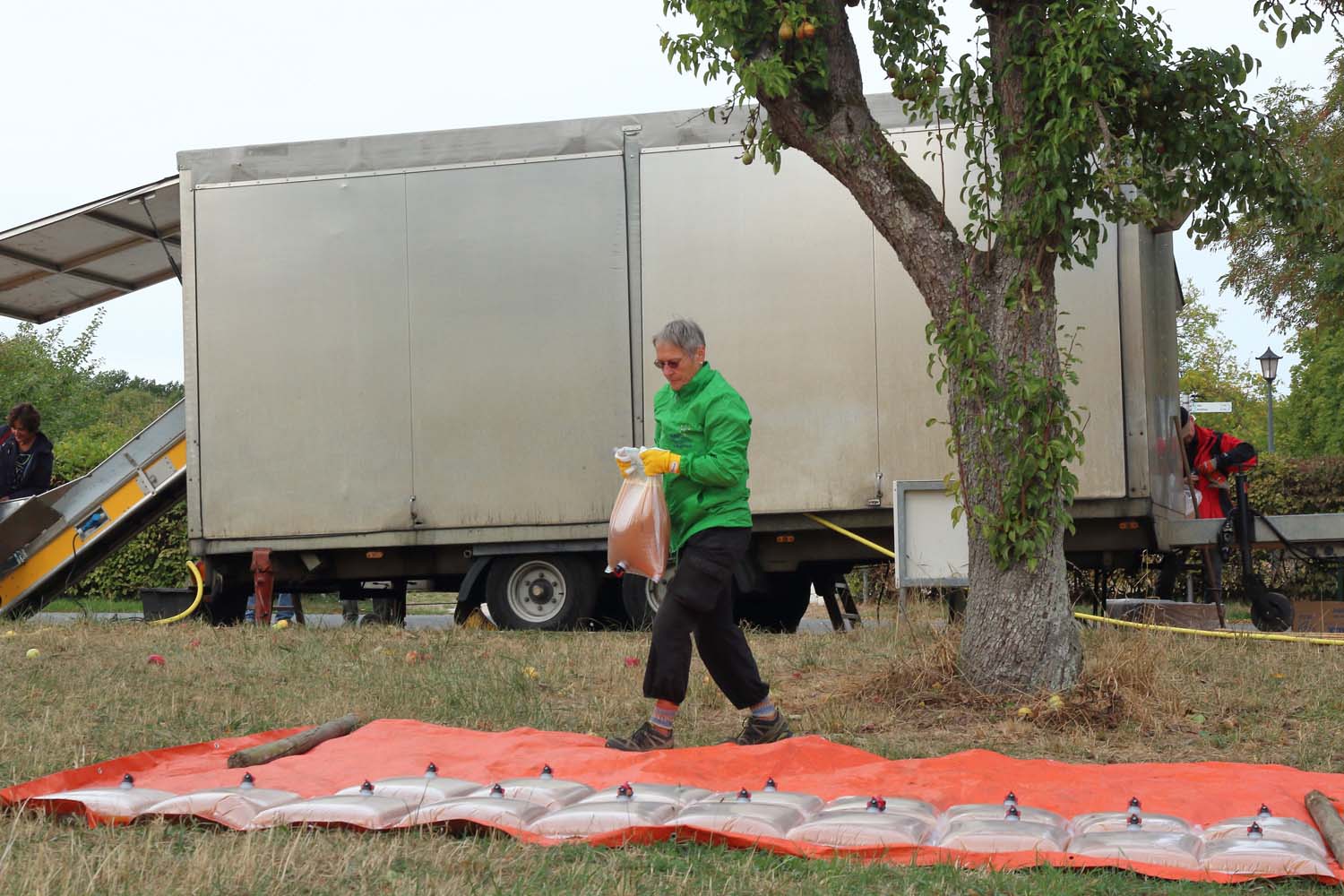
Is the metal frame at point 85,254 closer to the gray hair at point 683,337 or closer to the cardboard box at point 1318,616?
the gray hair at point 683,337

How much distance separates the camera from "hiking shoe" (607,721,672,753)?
18.2ft

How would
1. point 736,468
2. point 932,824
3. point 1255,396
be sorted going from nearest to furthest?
1. point 932,824
2. point 736,468
3. point 1255,396

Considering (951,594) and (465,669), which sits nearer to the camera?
(465,669)

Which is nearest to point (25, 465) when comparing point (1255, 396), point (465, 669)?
point (465, 669)

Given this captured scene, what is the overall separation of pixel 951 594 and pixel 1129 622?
62.9 inches

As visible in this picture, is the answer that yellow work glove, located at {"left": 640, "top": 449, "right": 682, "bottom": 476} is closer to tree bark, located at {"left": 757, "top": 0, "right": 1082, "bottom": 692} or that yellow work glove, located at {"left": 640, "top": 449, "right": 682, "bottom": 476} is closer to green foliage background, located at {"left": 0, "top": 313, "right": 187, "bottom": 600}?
tree bark, located at {"left": 757, "top": 0, "right": 1082, "bottom": 692}

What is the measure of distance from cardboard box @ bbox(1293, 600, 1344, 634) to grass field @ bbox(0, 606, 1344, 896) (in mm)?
2985

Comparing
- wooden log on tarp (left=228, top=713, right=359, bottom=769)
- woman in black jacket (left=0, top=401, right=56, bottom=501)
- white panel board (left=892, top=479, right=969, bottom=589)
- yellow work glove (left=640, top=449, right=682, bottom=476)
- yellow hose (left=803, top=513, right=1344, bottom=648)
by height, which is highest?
woman in black jacket (left=0, top=401, right=56, bottom=501)

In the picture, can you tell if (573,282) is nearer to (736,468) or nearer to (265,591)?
(265,591)

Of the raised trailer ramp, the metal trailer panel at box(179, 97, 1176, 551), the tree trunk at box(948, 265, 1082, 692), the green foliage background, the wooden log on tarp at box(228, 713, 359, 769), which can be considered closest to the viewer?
the wooden log on tarp at box(228, 713, 359, 769)

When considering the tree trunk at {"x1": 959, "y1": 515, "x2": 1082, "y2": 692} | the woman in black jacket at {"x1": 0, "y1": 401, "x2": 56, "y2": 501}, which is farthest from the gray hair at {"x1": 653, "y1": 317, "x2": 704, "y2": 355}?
the woman in black jacket at {"x1": 0, "y1": 401, "x2": 56, "y2": 501}

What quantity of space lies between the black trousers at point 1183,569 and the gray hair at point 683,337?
5861 mm

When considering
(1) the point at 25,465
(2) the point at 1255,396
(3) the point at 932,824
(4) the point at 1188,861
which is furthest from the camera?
(2) the point at 1255,396

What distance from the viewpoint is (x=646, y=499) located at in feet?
18.9
